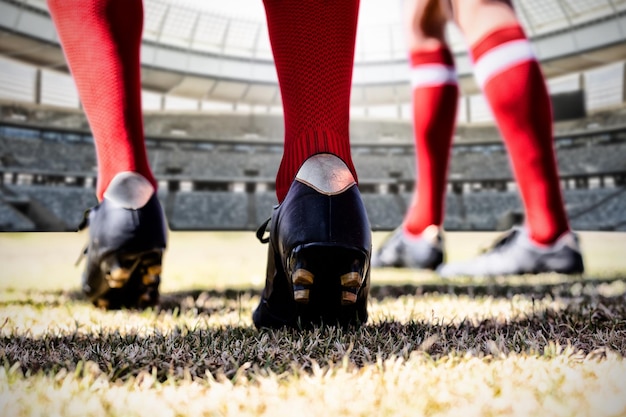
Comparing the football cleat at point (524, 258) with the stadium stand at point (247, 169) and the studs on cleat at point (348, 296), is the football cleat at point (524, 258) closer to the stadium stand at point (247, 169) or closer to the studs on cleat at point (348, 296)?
the studs on cleat at point (348, 296)

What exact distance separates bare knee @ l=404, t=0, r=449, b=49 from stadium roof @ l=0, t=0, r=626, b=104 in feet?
45.5

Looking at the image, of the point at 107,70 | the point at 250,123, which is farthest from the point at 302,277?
the point at 250,123

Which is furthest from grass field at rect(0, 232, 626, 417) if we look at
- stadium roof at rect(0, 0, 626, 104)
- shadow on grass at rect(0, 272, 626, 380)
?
stadium roof at rect(0, 0, 626, 104)

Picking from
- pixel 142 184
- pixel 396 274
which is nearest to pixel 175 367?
pixel 142 184

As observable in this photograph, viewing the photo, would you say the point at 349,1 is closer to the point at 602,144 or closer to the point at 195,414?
the point at 195,414

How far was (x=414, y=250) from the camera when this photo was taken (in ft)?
6.91

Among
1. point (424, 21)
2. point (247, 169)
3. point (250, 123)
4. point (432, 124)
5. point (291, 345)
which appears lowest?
point (291, 345)

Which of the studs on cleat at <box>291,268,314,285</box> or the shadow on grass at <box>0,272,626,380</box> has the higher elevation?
the studs on cleat at <box>291,268,314,285</box>

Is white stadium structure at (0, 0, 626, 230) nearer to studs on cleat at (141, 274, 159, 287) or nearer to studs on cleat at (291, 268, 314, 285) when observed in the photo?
studs on cleat at (141, 274, 159, 287)

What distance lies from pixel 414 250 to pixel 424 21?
1008 mm

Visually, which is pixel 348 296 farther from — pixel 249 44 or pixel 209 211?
pixel 249 44

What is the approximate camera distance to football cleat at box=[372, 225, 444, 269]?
2.06 metres

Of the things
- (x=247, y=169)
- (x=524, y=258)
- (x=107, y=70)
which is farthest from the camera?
(x=247, y=169)

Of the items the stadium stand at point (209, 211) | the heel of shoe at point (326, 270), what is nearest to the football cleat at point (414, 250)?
the heel of shoe at point (326, 270)
